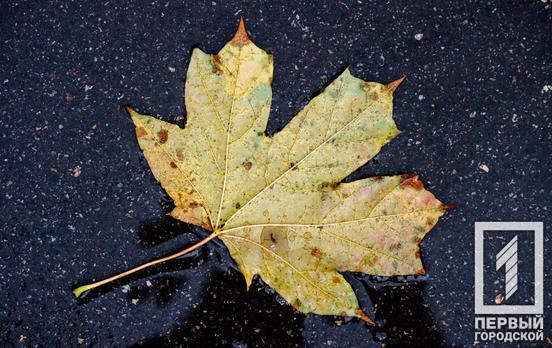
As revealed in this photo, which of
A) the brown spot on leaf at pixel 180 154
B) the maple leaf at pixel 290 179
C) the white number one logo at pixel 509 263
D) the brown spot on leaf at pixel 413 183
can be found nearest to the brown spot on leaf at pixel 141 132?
the maple leaf at pixel 290 179

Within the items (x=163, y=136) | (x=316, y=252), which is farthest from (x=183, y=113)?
(x=316, y=252)

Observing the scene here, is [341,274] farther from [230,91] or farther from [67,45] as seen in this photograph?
[67,45]

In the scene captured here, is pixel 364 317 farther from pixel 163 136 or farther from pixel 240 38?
pixel 240 38

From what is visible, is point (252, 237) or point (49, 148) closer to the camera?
point (252, 237)

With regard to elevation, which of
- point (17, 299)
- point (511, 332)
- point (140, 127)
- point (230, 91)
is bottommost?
point (511, 332)

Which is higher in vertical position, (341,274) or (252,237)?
(252,237)

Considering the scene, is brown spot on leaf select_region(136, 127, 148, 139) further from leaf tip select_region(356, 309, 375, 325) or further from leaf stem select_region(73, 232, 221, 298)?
leaf tip select_region(356, 309, 375, 325)

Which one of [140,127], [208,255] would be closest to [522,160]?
[208,255]
